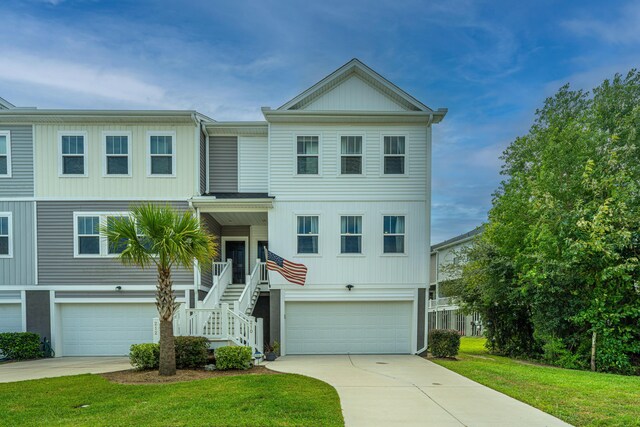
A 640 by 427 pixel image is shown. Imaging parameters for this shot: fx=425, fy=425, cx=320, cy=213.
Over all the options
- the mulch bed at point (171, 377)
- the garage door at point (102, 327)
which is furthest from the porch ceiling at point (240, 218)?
the mulch bed at point (171, 377)

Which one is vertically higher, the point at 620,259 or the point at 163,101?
the point at 163,101

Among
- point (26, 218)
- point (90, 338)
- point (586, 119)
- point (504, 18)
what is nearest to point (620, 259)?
point (586, 119)

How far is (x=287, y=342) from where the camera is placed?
15039 millimetres

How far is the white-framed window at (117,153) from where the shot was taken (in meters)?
14.8

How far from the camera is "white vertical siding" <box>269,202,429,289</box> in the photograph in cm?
A: 1498

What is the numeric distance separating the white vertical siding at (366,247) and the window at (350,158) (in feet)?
3.87

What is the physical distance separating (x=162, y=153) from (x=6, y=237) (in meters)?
6.04

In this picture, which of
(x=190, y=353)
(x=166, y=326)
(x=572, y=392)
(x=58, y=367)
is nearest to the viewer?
(x=572, y=392)

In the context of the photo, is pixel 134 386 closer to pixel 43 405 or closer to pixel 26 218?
pixel 43 405

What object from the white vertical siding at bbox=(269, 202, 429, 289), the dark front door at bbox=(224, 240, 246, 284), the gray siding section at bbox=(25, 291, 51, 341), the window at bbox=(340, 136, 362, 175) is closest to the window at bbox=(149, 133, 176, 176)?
the dark front door at bbox=(224, 240, 246, 284)

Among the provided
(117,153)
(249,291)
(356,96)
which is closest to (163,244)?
(249,291)

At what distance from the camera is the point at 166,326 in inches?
400

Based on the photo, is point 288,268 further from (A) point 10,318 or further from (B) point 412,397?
(A) point 10,318

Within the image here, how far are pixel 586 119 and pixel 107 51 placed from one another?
1870 cm
